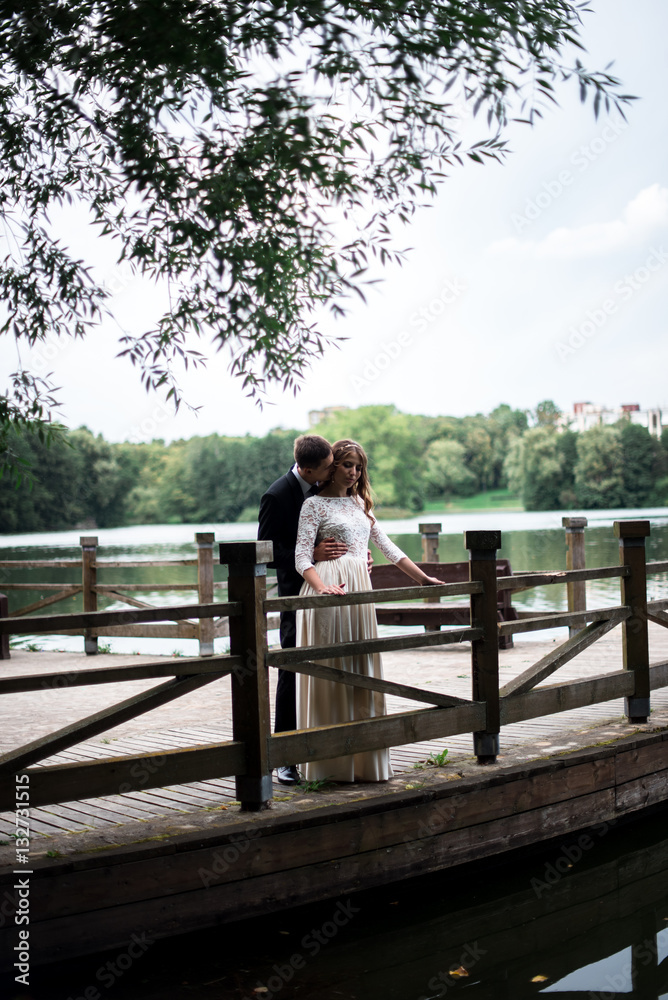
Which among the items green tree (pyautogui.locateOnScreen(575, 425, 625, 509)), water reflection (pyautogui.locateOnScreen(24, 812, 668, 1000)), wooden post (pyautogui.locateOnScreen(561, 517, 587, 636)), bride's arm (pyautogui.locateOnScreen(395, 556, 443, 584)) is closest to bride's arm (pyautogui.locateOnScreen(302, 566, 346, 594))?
bride's arm (pyautogui.locateOnScreen(395, 556, 443, 584))

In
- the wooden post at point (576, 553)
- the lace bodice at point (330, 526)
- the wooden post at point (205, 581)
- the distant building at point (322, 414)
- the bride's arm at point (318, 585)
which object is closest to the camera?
the bride's arm at point (318, 585)

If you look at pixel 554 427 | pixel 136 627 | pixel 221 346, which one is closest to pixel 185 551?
pixel 136 627

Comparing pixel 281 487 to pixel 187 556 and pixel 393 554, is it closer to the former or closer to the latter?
pixel 393 554

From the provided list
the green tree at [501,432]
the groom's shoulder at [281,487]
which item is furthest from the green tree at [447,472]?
the groom's shoulder at [281,487]

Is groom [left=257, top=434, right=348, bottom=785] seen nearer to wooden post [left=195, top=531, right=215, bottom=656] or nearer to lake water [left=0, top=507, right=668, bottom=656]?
wooden post [left=195, top=531, right=215, bottom=656]

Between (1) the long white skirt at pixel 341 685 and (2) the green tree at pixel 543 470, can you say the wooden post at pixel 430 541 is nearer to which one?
(1) the long white skirt at pixel 341 685

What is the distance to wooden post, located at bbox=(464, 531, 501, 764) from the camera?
188 inches

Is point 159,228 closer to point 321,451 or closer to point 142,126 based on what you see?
point 142,126

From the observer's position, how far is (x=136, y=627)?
32.7ft

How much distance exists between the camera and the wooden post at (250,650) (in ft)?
12.8

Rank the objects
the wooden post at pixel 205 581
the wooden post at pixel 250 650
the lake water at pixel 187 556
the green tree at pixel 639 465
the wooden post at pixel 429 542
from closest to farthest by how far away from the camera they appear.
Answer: the wooden post at pixel 250 650, the wooden post at pixel 205 581, the wooden post at pixel 429 542, the lake water at pixel 187 556, the green tree at pixel 639 465

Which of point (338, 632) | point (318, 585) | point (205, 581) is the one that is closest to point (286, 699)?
point (338, 632)

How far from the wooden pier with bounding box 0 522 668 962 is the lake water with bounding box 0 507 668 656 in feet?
18.5

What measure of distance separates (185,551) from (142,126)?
135 feet
